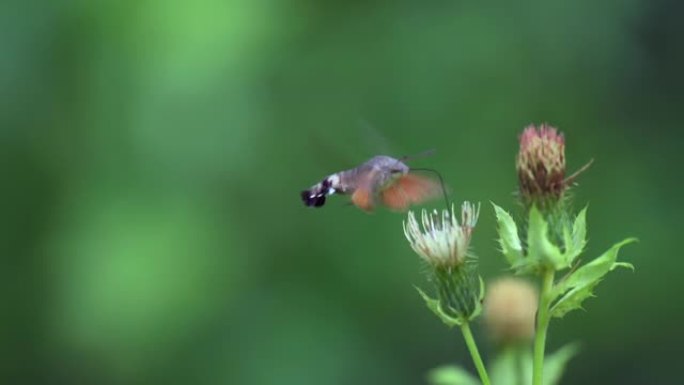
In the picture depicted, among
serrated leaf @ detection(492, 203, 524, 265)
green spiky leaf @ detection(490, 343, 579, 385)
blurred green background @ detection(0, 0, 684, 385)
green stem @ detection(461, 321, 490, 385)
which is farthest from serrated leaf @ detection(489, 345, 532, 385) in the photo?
blurred green background @ detection(0, 0, 684, 385)

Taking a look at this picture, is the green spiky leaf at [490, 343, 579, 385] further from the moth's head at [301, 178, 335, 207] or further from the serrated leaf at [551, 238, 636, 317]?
the moth's head at [301, 178, 335, 207]

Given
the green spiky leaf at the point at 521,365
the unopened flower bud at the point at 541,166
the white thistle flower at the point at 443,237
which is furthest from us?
the green spiky leaf at the point at 521,365

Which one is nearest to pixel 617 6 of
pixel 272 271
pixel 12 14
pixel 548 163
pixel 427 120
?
pixel 427 120

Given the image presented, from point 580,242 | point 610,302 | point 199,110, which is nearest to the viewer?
point 580,242

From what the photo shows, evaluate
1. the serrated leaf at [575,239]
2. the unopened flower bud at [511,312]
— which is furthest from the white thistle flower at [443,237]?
the unopened flower bud at [511,312]

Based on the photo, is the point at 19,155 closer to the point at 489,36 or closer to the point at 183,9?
the point at 183,9

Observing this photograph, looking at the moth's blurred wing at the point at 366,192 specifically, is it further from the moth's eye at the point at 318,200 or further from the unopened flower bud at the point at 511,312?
the unopened flower bud at the point at 511,312
